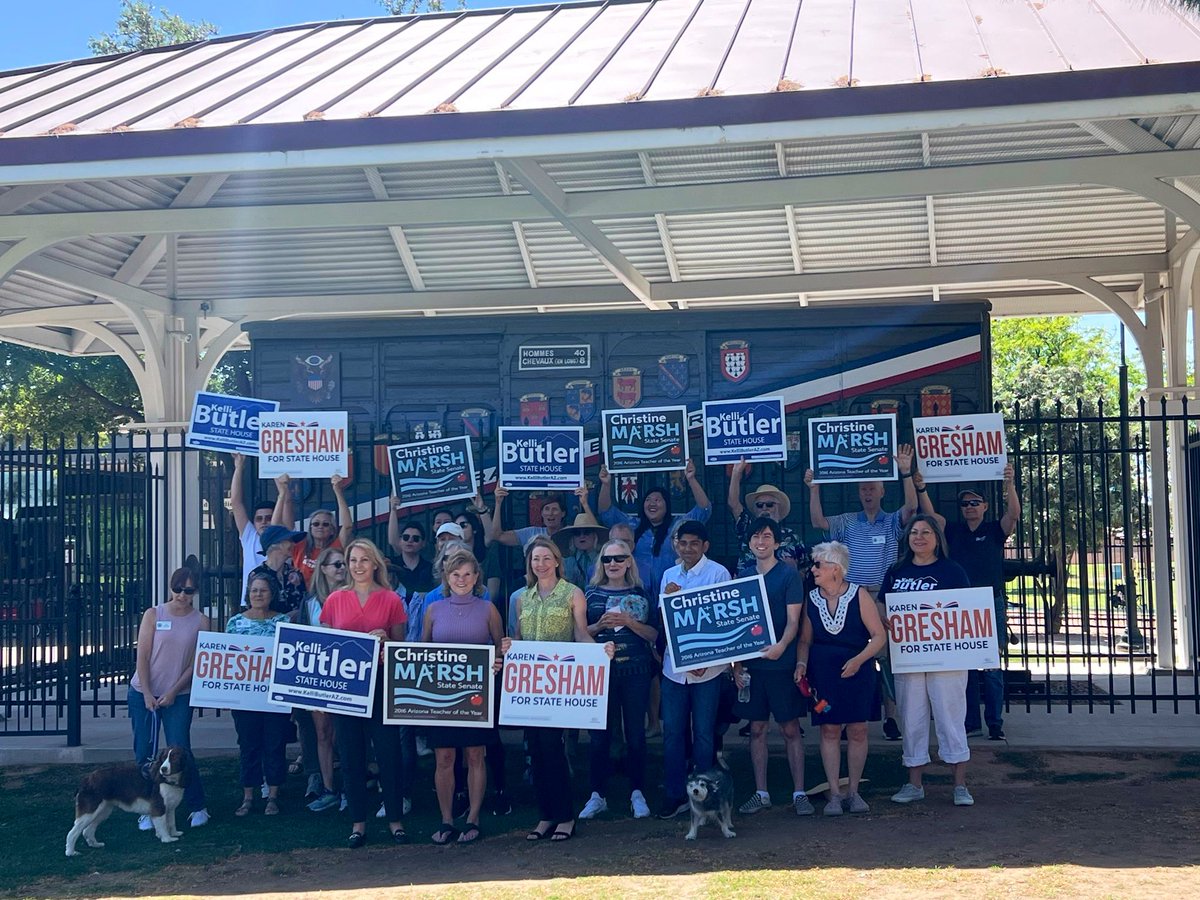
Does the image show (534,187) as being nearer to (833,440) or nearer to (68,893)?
(833,440)

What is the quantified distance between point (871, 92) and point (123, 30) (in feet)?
112

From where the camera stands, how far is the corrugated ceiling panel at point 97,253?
448 inches

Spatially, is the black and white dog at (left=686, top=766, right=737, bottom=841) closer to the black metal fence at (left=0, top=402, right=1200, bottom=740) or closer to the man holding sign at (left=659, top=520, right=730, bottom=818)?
the man holding sign at (left=659, top=520, right=730, bottom=818)

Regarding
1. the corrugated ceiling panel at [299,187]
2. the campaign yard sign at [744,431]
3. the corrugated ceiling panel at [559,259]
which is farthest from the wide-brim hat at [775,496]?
the corrugated ceiling panel at [299,187]

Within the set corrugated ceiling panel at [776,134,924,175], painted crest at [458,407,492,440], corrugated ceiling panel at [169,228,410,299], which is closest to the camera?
painted crest at [458,407,492,440]

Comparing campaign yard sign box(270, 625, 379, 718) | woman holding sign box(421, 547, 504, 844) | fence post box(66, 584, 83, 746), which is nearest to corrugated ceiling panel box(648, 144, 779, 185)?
woman holding sign box(421, 547, 504, 844)

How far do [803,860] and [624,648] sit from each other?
1.57m

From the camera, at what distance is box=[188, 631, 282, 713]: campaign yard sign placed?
720cm

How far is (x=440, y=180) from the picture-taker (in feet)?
35.5

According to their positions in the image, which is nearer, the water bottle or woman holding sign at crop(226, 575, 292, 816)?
the water bottle

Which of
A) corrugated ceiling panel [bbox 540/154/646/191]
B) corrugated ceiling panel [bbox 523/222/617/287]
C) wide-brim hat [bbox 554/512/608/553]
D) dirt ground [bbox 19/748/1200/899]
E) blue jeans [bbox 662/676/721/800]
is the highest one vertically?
corrugated ceiling panel [bbox 540/154/646/191]

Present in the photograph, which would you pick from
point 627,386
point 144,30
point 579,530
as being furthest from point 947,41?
point 144,30

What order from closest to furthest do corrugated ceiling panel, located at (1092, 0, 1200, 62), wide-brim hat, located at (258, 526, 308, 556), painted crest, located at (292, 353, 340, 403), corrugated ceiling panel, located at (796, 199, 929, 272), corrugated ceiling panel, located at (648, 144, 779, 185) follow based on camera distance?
corrugated ceiling panel, located at (1092, 0, 1200, 62) → wide-brim hat, located at (258, 526, 308, 556) → painted crest, located at (292, 353, 340, 403) → corrugated ceiling panel, located at (648, 144, 779, 185) → corrugated ceiling panel, located at (796, 199, 929, 272)

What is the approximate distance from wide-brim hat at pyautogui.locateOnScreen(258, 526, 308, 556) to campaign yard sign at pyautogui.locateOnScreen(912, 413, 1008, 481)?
14.1 feet
